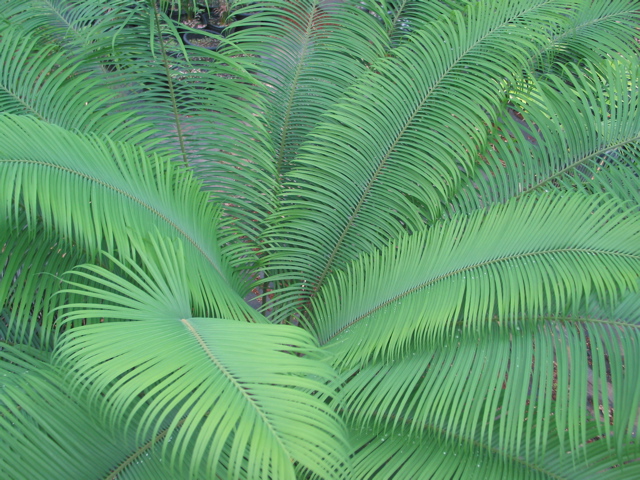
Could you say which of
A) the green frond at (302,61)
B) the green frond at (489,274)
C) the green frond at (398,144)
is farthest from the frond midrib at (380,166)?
the green frond at (302,61)

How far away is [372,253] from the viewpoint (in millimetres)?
1786

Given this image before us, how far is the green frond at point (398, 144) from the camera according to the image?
1.87 metres

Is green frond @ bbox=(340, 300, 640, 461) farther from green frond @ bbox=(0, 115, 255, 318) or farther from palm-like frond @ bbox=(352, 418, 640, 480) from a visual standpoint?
green frond @ bbox=(0, 115, 255, 318)

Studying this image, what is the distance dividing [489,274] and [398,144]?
72cm

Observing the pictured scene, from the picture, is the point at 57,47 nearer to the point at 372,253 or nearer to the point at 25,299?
the point at 25,299

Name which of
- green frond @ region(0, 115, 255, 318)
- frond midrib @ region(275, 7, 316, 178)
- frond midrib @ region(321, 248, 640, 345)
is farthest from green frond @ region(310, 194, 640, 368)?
frond midrib @ region(275, 7, 316, 178)

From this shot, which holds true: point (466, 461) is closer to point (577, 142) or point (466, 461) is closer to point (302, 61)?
point (577, 142)

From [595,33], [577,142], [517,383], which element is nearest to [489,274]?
[517,383]

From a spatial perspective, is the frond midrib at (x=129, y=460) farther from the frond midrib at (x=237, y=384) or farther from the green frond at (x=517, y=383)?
the green frond at (x=517, y=383)

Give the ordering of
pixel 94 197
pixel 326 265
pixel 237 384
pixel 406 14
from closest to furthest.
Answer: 1. pixel 237 384
2. pixel 94 197
3. pixel 326 265
4. pixel 406 14

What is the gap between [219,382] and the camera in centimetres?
89

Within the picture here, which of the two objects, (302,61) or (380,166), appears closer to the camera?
(380,166)

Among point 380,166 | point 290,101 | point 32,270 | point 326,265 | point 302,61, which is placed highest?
point 302,61

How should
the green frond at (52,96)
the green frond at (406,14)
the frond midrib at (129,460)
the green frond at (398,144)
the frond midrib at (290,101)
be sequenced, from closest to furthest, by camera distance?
the frond midrib at (129,460)
the green frond at (52,96)
the green frond at (398,144)
the frond midrib at (290,101)
the green frond at (406,14)
